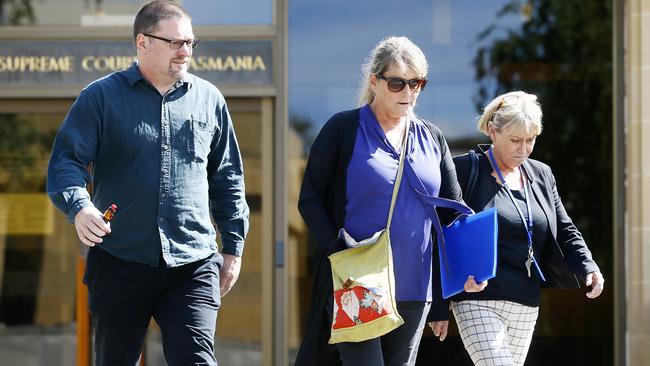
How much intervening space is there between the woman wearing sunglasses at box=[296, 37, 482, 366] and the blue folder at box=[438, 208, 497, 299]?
0.22 feet

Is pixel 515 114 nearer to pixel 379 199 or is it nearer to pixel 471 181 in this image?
pixel 471 181

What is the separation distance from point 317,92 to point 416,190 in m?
3.83

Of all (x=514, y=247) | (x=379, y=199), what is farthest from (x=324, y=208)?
(x=514, y=247)

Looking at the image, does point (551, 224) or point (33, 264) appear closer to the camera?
point (551, 224)

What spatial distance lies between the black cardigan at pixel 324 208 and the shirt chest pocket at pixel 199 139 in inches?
17.2

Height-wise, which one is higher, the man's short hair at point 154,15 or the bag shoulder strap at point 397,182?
the man's short hair at point 154,15

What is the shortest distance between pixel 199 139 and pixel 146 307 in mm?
732

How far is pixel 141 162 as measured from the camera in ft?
14.5

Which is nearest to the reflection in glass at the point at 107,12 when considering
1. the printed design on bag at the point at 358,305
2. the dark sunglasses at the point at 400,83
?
the dark sunglasses at the point at 400,83

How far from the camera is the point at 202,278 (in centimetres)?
453

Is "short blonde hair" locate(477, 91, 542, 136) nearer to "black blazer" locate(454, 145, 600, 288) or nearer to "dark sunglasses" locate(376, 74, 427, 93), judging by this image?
"black blazer" locate(454, 145, 600, 288)

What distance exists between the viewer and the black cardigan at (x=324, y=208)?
14.9 feet

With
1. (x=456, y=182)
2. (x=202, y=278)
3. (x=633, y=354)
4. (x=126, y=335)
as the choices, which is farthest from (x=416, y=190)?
(x=633, y=354)

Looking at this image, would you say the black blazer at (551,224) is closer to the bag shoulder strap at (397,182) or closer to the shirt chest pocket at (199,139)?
the bag shoulder strap at (397,182)
